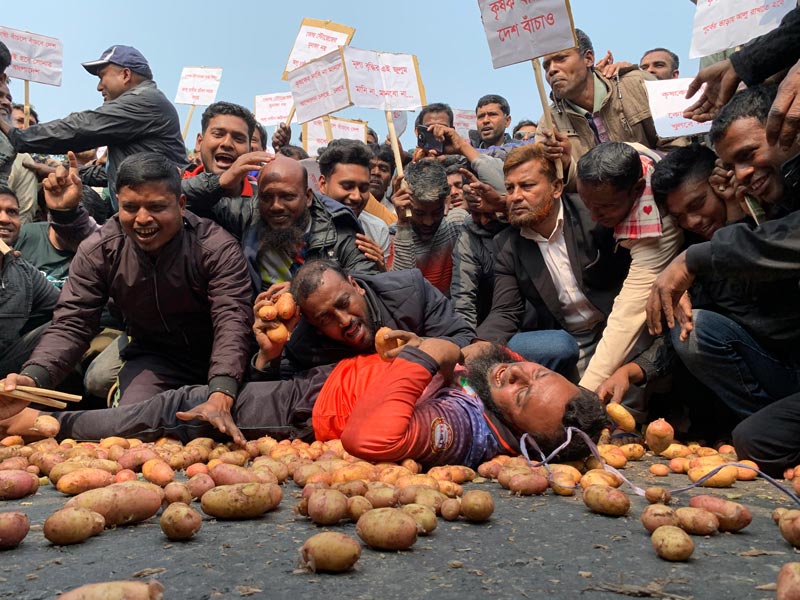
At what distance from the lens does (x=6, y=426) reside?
3.88 meters

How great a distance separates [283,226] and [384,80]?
361 centimetres

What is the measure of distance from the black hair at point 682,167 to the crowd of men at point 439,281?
1 cm

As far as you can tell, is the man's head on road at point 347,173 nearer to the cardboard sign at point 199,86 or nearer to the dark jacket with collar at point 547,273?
the dark jacket with collar at point 547,273

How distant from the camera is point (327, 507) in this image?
222 centimetres

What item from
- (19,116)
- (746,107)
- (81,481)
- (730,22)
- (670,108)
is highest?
(19,116)

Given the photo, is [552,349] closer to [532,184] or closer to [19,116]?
[532,184]

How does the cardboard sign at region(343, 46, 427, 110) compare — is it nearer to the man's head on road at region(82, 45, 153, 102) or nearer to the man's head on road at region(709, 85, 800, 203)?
the man's head on road at region(82, 45, 153, 102)

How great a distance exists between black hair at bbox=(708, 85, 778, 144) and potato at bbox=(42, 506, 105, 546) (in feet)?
10.3

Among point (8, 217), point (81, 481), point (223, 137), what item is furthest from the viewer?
point (8, 217)

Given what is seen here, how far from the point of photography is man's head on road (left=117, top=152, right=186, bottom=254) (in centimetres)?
434

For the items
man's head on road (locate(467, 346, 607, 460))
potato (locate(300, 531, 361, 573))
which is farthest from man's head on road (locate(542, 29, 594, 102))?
potato (locate(300, 531, 361, 573))

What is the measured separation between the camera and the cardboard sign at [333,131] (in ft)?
32.2

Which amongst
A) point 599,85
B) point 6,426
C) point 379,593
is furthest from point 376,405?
point 599,85

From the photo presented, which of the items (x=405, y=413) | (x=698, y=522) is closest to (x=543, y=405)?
(x=405, y=413)
